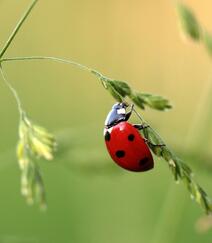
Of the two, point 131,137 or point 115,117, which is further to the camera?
point 115,117

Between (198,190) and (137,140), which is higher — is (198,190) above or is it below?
below

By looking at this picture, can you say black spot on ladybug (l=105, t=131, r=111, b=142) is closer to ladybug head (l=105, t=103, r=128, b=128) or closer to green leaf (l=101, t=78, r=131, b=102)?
ladybug head (l=105, t=103, r=128, b=128)

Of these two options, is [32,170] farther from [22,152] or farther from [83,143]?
[83,143]

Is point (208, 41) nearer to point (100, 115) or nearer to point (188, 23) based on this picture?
point (188, 23)

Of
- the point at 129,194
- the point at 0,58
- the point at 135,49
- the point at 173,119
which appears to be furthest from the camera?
the point at 135,49

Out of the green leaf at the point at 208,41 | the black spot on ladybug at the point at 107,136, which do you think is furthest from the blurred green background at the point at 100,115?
the green leaf at the point at 208,41

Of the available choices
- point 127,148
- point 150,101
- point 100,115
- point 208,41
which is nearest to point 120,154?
point 127,148

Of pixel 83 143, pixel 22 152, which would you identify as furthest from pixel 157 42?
pixel 22 152
